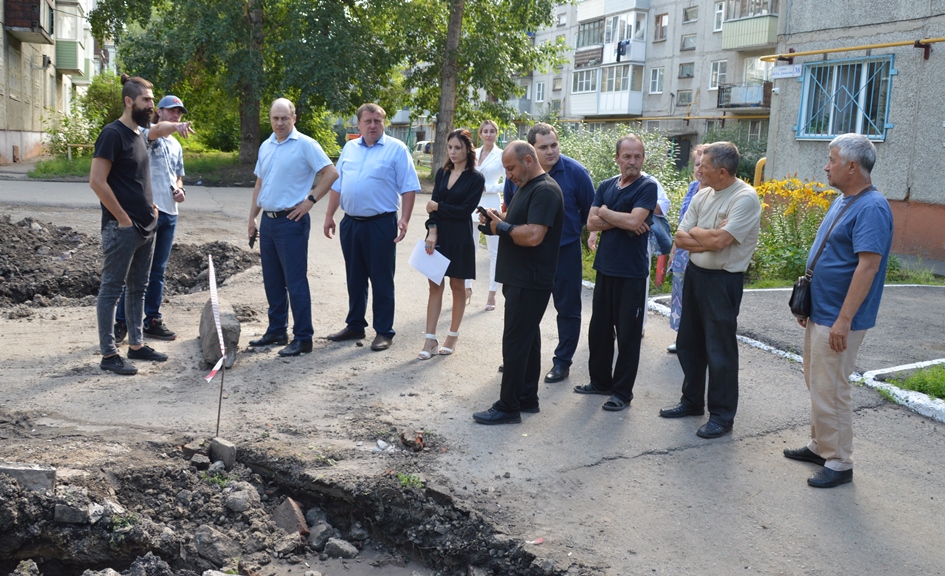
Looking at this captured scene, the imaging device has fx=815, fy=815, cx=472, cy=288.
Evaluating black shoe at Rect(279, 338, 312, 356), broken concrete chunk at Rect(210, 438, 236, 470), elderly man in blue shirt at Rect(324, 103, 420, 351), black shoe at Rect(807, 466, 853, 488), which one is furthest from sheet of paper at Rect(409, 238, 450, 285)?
black shoe at Rect(807, 466, 853, 488)

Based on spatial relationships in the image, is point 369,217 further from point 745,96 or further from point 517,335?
point 745,96

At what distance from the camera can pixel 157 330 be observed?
23.9 feet

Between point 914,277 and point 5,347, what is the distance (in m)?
11.7

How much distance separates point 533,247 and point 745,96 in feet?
126

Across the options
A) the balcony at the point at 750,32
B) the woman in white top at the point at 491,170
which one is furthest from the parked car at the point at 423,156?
the woman in white top at the point at 491,170

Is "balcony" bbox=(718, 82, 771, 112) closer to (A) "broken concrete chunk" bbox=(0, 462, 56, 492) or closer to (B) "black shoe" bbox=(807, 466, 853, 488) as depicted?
(B) "black shoe" bbox=(807, 466, 853, 488)

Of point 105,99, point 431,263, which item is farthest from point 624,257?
point 105,99

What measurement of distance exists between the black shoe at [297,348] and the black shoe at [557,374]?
6.79ft

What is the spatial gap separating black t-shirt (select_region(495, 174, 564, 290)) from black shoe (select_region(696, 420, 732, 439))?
1381 mm

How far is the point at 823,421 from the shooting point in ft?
15.5

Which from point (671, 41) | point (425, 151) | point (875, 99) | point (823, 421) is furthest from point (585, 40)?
point (823, 421)

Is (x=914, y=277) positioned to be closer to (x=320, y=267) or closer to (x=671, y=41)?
(x=320, y=267)

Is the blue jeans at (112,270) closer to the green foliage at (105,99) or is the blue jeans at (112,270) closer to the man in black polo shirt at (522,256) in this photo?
the man in black polo shirt at (522,256)

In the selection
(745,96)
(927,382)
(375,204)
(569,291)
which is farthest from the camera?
(745,96)
